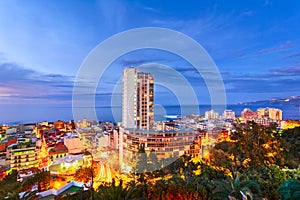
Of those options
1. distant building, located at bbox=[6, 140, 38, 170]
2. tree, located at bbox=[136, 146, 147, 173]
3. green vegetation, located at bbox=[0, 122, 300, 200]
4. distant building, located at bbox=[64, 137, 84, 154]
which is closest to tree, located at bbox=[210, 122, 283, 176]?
green vegetation, located at bbox=[0, 122, 300, 200]

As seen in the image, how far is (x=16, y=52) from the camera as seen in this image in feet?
35.8

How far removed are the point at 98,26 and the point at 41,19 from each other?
2.08 m

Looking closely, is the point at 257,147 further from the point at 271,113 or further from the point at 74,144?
the point at 271,113

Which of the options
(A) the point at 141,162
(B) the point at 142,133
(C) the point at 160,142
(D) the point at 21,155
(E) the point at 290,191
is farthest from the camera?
(D) the point at 21,155

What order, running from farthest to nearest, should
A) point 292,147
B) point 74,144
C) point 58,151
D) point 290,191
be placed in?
point 74,144, point 58,151, point 292,147, point 290,191

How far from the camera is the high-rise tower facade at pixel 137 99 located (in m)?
14.0

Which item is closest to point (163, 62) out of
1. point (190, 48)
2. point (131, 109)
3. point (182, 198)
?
→ point (190, 48)

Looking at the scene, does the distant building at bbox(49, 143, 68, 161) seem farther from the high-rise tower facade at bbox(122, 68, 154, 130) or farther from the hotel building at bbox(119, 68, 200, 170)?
the high-rise tower facade at bbox(122, 68, 154, 130)

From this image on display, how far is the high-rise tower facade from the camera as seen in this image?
14.0 meters

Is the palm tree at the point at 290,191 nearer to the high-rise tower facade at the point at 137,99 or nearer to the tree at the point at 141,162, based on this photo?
the tree at the point at 141,162

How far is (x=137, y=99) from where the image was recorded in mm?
14633

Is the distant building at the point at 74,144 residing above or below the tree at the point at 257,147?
below

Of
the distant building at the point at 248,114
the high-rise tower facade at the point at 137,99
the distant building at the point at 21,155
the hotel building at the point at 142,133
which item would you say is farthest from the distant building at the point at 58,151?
the distant building at the point at 248,114

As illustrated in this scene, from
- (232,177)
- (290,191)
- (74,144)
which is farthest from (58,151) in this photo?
(290,191)
